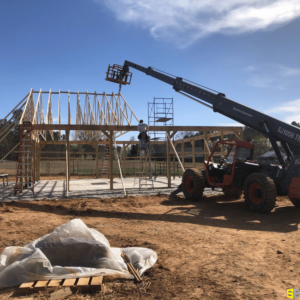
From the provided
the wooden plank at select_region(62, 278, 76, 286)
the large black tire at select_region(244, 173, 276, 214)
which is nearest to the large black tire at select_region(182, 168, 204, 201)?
the large black tire at select_region(244, 173, 276, 214)

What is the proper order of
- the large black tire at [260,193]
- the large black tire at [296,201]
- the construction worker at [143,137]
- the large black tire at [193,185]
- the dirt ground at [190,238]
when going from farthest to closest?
the construction worker at [143,137] → the large black tire at [193,185] → the large black tire at [296,201] → the large black tire at [260,193] → the dirt ground at [190,238]

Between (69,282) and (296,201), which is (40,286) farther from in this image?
(296,201)

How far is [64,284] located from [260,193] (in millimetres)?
5923

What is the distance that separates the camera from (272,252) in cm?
466

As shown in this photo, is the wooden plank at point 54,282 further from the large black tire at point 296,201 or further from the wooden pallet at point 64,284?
the large black tire at point 296,201

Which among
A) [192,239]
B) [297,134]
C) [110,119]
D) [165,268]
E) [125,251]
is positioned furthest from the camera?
[110,119]

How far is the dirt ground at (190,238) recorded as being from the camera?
336 cm

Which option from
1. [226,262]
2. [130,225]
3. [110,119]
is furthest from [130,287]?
[110,119]

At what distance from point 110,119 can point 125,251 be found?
13.4 meters

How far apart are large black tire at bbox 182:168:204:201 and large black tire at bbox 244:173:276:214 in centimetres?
200

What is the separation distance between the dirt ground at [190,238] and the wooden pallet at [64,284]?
95 mm

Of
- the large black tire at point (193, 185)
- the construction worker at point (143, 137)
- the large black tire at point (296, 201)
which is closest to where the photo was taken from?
the large black tire at point (296, 201)

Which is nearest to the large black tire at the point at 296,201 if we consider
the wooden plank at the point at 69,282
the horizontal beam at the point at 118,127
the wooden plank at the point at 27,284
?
the horizontal beam at the point at 118,127

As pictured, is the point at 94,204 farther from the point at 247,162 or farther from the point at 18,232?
the point at 247,162
